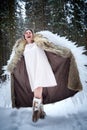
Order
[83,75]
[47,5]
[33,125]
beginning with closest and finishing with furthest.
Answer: [33,125], [83,75], [47,5]

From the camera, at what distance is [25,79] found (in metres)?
6.33

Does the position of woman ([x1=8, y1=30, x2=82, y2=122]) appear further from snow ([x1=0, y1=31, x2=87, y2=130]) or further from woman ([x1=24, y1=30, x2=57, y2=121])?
snow ([x1=0, y1=31, x2=87, y2=130])

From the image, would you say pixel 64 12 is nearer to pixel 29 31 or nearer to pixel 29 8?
pixel 29 8

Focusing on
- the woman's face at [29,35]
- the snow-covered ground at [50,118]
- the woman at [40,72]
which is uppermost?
the woman's face at [29,35]

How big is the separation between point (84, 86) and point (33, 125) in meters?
1.66

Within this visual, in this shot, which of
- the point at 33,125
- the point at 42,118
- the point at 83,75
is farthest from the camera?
the point at 83,75

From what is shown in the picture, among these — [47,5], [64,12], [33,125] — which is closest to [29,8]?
[47,5]

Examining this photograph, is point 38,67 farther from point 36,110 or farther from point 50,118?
point 50,118

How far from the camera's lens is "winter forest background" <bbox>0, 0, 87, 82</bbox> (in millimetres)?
20484

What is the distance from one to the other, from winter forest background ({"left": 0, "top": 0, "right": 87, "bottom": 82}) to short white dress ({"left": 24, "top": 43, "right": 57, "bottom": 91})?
14.4 meters

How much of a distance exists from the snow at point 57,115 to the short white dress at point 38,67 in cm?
56

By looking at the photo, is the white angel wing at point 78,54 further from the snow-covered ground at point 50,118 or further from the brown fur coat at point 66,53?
the snow-covered ground at point 50,118

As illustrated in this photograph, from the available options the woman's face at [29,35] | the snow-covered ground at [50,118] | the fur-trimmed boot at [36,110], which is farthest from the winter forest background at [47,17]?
the fur-trimmed boot at [36,110]

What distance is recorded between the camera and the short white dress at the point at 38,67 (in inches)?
216
